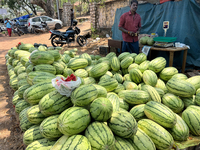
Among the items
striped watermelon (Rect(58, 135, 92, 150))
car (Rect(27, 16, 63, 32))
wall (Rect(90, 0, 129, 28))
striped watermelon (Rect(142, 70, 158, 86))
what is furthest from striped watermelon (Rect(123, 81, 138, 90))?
car (Rect(27, 16, 63, 32))

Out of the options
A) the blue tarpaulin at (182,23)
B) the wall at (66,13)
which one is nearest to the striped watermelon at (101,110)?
the blue tarpaulin at (182,23)

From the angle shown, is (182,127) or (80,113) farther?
(182,127)

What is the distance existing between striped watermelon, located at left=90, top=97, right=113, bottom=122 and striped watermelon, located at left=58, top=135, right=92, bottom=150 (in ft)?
0.94

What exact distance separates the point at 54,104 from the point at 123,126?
3.01 feet

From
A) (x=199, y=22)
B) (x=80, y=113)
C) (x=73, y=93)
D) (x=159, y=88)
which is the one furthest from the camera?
(x=199, y=22)

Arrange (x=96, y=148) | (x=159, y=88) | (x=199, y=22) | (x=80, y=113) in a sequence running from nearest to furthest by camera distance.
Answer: (x=96, y=148) → (x=80, y=113) → (x=159, y=88) → (x=199, y=22)

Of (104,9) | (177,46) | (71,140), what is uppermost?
(104,9)

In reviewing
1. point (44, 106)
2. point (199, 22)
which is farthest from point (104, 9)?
point (44, 106)

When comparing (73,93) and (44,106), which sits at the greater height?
(73,93)

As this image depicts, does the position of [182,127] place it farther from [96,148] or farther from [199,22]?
[199,22]

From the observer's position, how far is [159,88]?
2.67 metres

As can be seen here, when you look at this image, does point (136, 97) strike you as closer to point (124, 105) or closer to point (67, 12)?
point (124, 105)

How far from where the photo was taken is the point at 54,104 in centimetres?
188

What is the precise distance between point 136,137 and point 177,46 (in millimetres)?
4746
